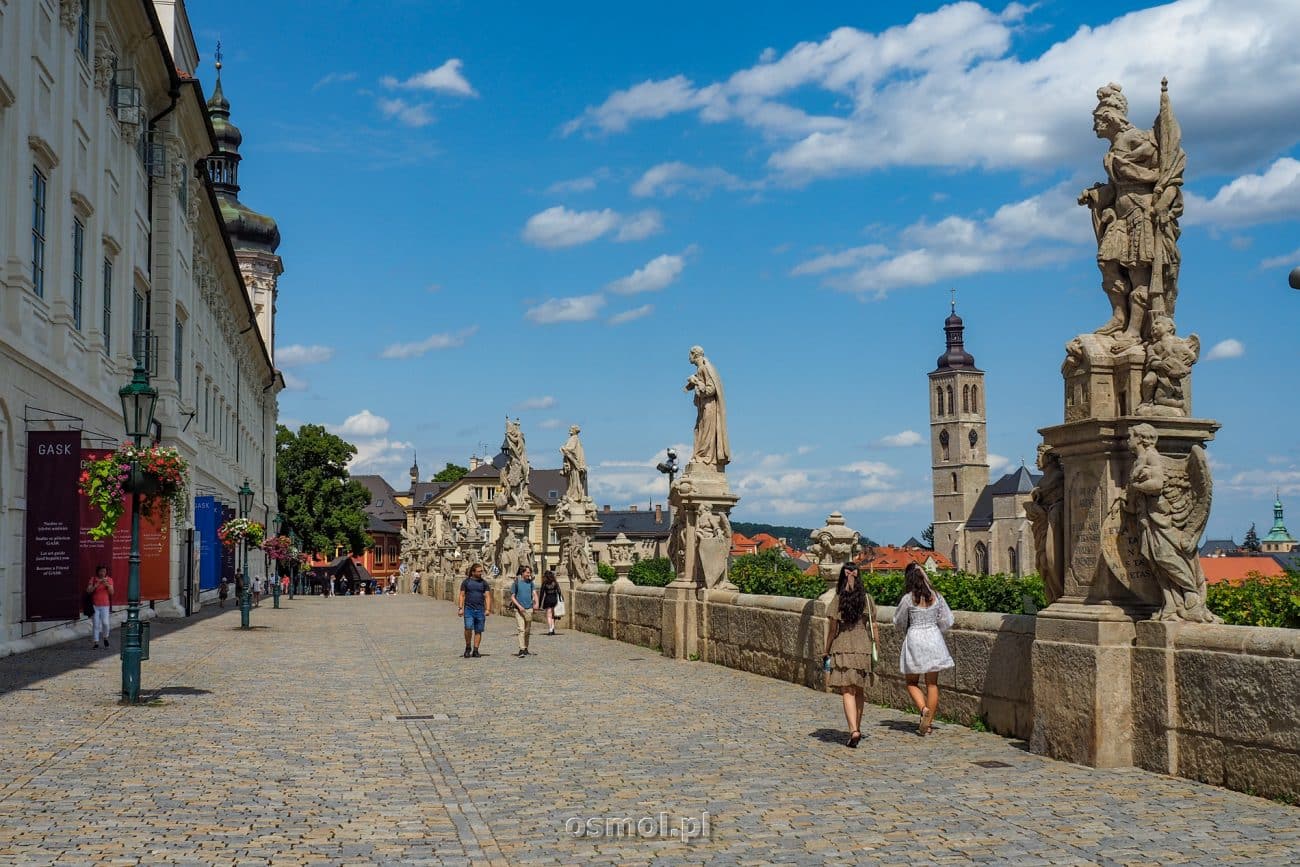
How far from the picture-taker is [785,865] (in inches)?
259

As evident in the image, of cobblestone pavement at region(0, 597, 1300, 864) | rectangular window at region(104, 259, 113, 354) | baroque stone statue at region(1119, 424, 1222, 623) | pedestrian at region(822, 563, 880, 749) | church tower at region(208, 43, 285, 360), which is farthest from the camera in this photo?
church tower at region(208, 43, 285, 360)

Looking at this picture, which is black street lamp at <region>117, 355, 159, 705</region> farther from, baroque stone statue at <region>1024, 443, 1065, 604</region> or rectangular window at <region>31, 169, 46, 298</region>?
baroque stone statue at <region>1024, 443, 1065, 604</region>

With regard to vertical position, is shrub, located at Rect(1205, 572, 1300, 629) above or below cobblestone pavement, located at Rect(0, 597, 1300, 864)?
above

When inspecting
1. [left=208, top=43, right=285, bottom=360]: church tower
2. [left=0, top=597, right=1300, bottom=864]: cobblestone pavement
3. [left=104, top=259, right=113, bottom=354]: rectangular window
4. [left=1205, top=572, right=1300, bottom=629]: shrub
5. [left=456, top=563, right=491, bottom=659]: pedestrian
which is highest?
[left=208, top=43, right=285, bottom=360]: church tower

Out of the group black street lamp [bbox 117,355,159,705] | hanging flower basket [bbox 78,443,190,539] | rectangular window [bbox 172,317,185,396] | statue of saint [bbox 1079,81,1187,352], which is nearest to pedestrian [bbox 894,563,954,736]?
statue of saint [bbox 1079,81,1187,352]

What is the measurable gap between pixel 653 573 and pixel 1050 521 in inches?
A: 1019

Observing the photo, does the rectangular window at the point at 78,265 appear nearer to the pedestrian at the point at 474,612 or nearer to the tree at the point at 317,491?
the pedestrian at the point at 474,612

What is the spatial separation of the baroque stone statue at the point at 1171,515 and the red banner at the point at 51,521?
15.9 meters

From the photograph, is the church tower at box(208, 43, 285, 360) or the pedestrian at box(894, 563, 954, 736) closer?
the pedestrian at box(894, 563, 954, 736)

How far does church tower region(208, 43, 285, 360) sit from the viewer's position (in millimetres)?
81562

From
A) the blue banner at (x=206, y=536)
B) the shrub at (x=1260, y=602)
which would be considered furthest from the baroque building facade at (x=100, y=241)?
the shrub at (x=1260, y=602)

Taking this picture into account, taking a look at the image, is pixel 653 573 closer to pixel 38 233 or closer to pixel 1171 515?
pixel 38 233

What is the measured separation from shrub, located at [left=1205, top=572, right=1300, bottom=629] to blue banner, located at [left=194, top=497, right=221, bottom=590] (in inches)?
1087

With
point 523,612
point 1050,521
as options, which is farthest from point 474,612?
point 1050,521
